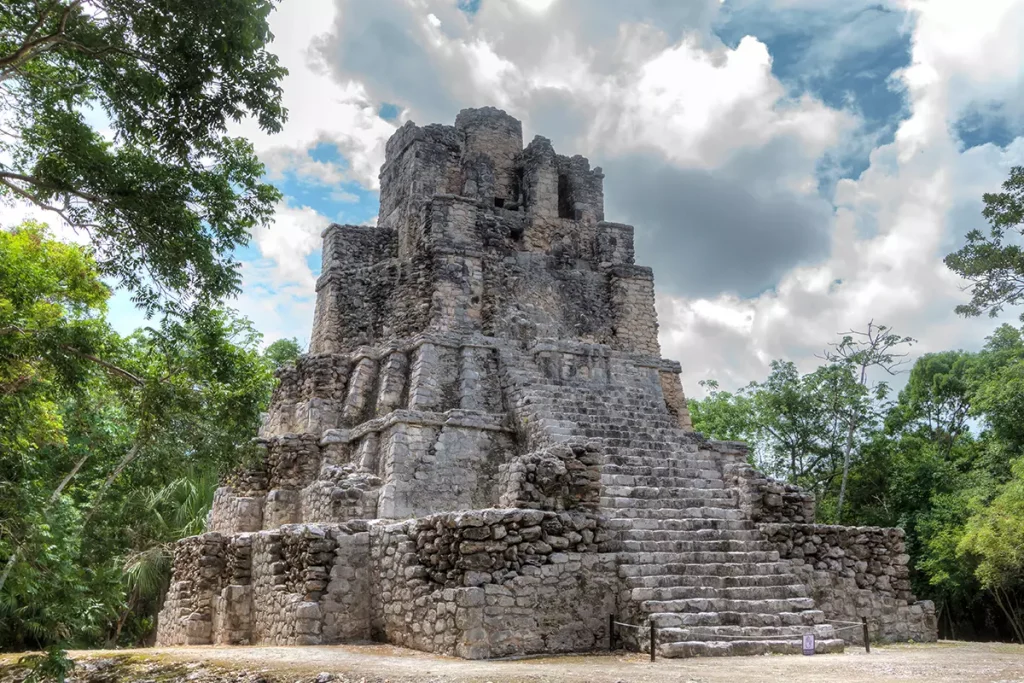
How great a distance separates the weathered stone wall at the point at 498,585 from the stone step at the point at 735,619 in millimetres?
682

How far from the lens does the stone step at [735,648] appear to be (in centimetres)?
765

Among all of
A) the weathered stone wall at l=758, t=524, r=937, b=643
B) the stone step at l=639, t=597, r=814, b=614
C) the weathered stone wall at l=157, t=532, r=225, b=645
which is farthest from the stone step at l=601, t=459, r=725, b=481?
the weathered stone wall at l=157, t=532, r=225, b=645

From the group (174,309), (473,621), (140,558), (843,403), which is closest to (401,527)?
(473,621)

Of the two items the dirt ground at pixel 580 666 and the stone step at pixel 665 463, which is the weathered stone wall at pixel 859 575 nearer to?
the dirt ground at pixel 580 666

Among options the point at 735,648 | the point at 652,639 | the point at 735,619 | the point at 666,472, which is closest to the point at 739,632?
the point at 735,619

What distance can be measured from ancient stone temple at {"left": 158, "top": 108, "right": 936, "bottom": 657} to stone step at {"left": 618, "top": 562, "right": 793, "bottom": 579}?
26 mm

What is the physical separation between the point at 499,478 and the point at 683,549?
2.88m

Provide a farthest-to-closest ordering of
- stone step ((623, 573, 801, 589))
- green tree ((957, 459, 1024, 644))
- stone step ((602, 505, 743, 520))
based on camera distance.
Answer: green tree ((957, 459, 1024, 644)) → stone step ((602, 505, 743, 520)) → stone step ((623, 573, 801, 589))

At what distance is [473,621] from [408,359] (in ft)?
24.4

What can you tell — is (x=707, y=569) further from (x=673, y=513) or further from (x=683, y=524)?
(x=673, y=513)

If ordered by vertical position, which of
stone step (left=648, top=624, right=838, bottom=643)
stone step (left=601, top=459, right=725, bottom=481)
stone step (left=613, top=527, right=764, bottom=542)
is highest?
stone step (left=601, top=459, right=725, bottom=481)

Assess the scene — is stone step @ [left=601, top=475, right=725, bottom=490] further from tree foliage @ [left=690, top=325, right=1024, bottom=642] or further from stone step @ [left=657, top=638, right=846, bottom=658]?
tree foliage @ [left=690, top=325, right=1024, bottom=642]

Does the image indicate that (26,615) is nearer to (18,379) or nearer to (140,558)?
(140,558)

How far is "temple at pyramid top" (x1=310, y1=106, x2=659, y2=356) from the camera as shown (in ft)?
50.4
